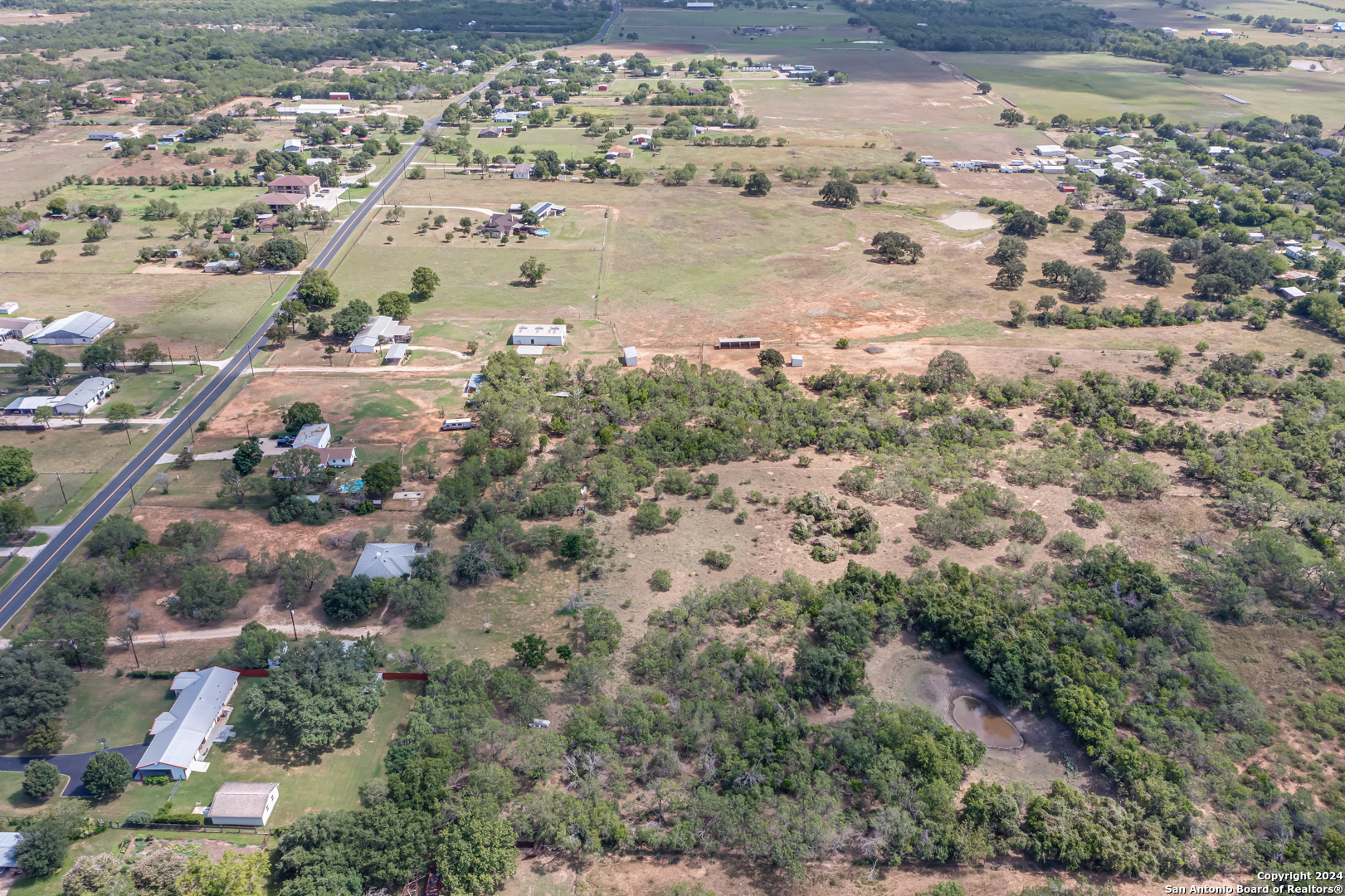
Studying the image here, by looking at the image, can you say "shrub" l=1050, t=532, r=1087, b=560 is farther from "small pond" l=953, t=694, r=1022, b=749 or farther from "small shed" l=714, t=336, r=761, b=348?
"small shed" l=714, t=336, r=761, b=348

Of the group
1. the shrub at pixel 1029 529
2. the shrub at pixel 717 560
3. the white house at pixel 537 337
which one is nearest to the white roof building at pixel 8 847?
the shrub at pixel 717 560

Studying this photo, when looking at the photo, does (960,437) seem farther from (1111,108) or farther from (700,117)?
(1111,108)

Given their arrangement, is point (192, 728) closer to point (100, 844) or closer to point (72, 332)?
point (100, 844)

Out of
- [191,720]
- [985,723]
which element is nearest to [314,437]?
[191,720]

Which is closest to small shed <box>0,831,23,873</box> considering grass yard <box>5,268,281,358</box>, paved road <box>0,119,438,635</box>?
paved road <box>0,119,438,635</box>

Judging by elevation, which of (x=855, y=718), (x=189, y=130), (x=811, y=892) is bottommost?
(x=811, y=892)

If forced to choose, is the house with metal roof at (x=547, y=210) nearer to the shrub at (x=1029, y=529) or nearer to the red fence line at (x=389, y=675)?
the shrub at (x=1029, y=529)

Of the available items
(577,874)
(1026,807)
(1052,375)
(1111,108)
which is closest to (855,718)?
(1026,807)
